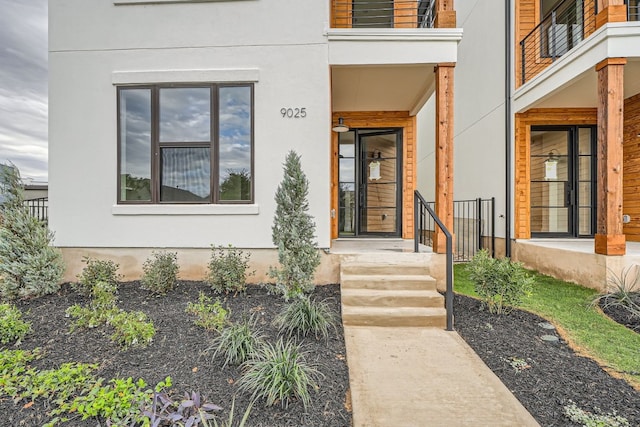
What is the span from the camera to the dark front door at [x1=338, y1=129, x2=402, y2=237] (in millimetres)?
7613

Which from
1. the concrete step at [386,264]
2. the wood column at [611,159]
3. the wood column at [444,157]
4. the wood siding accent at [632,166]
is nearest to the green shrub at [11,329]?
the concrete step at [386,264]

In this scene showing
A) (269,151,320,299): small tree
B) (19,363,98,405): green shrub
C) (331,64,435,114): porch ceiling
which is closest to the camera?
(19,363,98,405): green shrub

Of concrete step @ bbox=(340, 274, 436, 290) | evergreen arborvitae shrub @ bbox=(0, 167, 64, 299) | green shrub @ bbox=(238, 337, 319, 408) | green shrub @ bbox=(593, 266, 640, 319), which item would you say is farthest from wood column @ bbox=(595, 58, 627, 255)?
evergreen arborvitae shrub @ bbox=(0, 167, 64, 299)

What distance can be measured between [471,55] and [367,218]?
624 centimetres

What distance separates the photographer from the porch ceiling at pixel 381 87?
18.5 feet

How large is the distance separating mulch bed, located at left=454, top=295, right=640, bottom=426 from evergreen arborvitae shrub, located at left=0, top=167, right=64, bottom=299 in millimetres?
5694

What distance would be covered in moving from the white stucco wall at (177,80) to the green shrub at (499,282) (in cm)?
225

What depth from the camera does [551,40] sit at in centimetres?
788

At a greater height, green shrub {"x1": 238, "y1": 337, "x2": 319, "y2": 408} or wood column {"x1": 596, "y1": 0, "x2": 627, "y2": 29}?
wood column {"x1": 596, "y1": 0, "x2": 627, "y2": 29}

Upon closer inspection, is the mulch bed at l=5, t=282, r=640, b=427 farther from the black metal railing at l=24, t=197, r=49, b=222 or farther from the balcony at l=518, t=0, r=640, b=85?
the balcony at l=518, t=0, r=640, b=85

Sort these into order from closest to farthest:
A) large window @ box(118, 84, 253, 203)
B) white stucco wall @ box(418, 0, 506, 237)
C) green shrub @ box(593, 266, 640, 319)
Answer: green shrub @ box(593, 266, 640, 319) < large window @ box(118, 84, 253, 203) < white stucco wall @ box(418, 0, 506, 237)

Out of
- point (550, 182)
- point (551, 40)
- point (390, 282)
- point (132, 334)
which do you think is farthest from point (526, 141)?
point (132, 334)

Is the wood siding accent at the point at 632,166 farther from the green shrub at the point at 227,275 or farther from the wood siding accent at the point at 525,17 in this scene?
the green shrub at the point at 227,275

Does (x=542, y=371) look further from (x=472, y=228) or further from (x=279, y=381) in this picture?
(x=472, y=228)
